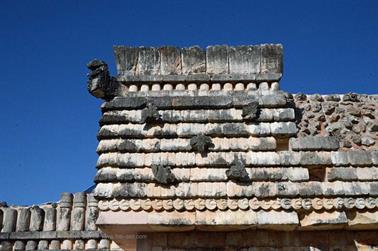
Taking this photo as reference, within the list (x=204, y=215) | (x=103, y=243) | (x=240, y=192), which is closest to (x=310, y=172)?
(x=240, y=192)

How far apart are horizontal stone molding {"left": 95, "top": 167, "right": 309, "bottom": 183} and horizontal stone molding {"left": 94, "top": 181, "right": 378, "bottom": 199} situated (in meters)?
0.05

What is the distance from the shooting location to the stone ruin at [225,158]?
6.07 meters

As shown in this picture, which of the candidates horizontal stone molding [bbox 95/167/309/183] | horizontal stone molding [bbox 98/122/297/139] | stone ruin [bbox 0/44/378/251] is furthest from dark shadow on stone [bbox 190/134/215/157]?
horizontal stone molding [bbox 95/167/309/183]

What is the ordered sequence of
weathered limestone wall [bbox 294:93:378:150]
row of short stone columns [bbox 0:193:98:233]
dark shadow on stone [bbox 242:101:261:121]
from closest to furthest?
dark shadow on stone [bbox 242:101:261:121]
weathered limestone wall [bbox 294:93:378:150]
row of short stone columns [bbox 0:193:98:233]

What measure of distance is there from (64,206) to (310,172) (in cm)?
536

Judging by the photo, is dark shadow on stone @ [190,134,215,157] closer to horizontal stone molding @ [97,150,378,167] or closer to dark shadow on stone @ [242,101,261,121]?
horizontal stone molding @ [97,150,378,167]

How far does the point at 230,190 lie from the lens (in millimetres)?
6113

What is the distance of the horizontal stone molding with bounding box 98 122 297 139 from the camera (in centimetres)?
650

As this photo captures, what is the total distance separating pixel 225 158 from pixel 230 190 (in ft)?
Result: 1.51

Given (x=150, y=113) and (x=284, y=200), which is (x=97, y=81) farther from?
(x=284, y=200)

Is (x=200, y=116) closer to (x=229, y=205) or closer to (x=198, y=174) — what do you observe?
(x=198, y=174)

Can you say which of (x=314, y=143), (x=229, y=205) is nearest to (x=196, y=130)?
(x=229, y=205)

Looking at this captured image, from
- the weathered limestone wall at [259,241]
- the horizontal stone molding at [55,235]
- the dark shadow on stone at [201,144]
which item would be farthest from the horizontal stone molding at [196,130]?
the horizontal stone molding at [55,235]

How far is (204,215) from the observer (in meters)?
6.02
